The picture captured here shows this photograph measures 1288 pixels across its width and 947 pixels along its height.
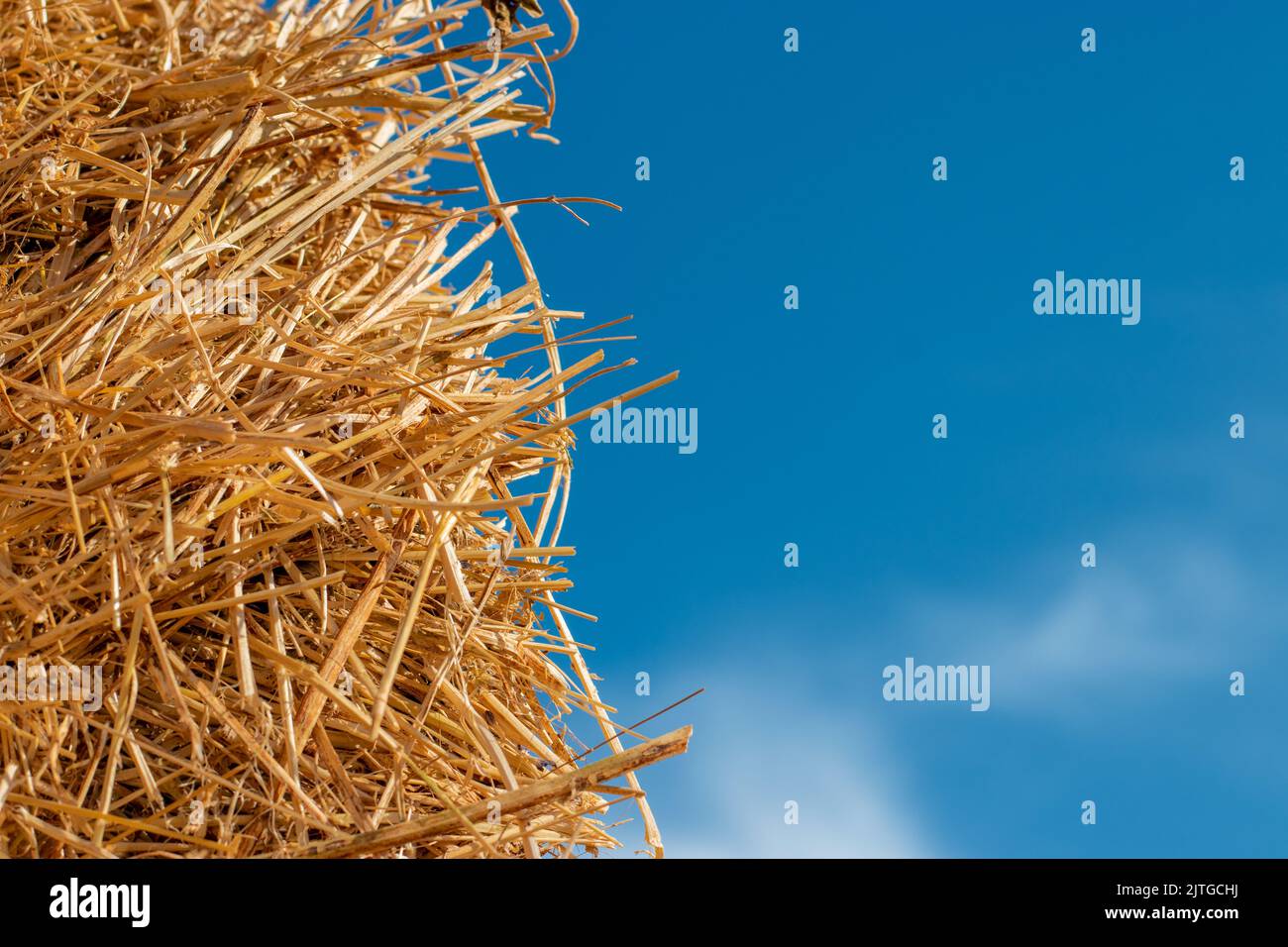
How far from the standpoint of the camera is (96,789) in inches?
46.7

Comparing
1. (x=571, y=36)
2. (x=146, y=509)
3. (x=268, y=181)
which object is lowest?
(x=146, y=509)

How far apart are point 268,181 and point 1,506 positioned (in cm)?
89

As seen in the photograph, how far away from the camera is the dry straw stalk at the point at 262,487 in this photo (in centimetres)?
118

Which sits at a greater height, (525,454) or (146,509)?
(525,454)

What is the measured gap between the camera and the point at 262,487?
129cm

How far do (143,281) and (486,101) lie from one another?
2.40ft

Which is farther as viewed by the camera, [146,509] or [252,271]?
[252,271]

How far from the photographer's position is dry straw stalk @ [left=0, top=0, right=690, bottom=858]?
1184 millimetres

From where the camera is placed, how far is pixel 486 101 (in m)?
1.89
